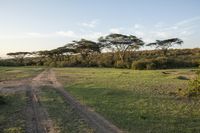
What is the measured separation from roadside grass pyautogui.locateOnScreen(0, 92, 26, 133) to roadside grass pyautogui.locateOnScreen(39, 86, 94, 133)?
3.43ft

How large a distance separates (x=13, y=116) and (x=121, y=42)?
176ft

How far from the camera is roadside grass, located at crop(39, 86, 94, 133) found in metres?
9.09

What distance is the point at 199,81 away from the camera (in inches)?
554

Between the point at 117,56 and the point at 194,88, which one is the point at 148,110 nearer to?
the point at 194,88

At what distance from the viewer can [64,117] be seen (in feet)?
35.3

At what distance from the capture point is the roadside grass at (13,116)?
30.6ft

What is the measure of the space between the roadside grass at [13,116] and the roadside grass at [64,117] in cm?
105

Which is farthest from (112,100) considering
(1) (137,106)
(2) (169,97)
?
(2) (169,97)

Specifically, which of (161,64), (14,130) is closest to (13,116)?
(14,130)

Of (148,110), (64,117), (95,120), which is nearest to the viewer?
(95,120)

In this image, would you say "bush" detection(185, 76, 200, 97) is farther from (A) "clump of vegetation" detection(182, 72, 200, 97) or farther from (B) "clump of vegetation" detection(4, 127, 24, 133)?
(B) "clump of vegetation" detection(4, 127, 24, 133)

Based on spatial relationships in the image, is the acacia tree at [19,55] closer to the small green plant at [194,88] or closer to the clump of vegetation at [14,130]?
the small green plant at [194,88]

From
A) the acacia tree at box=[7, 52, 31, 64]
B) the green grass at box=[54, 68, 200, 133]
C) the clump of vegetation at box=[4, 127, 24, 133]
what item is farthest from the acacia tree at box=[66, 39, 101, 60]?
the clump of vegetation at box=[4, 127, 24, 133]

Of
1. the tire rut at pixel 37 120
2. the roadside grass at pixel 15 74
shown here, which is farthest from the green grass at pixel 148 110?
the roadside grass at pixel 15 74
